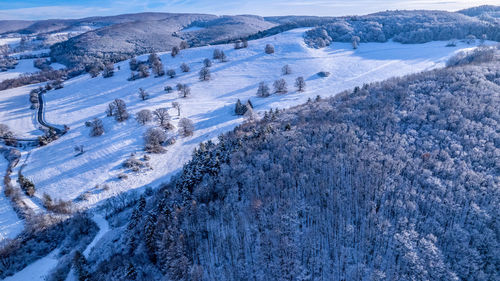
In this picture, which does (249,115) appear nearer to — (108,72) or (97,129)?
(97,129)

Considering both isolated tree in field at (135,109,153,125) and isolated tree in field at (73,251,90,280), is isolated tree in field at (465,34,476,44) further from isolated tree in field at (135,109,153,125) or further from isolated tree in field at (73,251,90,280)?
isolated tree in field at (73,251,90,280)

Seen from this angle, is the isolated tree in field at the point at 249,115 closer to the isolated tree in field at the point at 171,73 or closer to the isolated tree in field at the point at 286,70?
the isolated tree in field at the point at 286,70

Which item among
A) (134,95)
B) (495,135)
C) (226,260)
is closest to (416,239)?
(226,260)

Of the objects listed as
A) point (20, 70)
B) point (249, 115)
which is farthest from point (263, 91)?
point (20, 70)

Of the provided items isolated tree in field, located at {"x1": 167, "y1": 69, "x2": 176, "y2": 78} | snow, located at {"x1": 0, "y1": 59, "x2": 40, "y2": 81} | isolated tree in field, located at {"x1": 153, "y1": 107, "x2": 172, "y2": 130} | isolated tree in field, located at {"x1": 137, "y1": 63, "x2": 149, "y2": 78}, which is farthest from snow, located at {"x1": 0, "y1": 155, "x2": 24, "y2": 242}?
snow, located at {"x1": 0, "y1": 59, "x2": 40, "y2": 81}

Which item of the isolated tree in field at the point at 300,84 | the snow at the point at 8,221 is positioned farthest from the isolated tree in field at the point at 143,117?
the isolated tree in field at the point at 300,84

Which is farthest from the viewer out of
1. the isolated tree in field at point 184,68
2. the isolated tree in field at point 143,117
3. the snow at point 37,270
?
the isolated tree in field at point 184,68
